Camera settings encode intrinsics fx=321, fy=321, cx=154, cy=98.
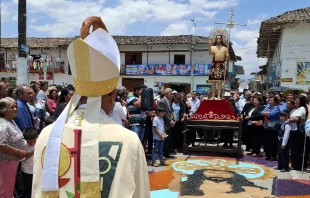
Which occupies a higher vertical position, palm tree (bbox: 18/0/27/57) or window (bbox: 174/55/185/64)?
window (bbox: 174/55/185/64)

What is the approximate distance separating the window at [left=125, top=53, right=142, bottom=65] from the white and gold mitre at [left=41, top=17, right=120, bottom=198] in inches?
1135

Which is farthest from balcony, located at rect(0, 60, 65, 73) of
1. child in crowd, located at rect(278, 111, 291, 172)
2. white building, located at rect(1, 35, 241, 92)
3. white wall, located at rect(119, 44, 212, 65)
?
child in crowd, located at rect(278, 111, 291, 172)

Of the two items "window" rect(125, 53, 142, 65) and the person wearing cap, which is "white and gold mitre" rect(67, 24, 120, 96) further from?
"window" rect(125, 53, 142, 65)

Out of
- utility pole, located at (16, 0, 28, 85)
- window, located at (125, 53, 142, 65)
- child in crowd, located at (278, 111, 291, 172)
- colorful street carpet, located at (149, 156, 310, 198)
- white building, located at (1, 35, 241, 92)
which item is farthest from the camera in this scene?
window, located at (125, 53, 142, 65)

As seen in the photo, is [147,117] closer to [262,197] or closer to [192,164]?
[192,164]

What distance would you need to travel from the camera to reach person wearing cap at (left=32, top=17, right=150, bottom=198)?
58.4 inches

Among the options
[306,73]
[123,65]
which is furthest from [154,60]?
[306,73]

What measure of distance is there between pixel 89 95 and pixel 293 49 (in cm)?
1933

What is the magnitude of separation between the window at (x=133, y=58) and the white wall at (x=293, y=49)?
14.3m

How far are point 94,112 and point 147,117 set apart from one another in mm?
5596

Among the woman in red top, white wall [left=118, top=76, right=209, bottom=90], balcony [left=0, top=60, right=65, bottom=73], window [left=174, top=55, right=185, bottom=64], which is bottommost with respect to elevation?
the woman in red top

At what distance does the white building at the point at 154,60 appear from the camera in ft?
93.4

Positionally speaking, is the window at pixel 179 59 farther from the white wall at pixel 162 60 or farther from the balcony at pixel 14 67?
the balcony at pixel 14 67

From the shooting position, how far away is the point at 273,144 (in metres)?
7.67
